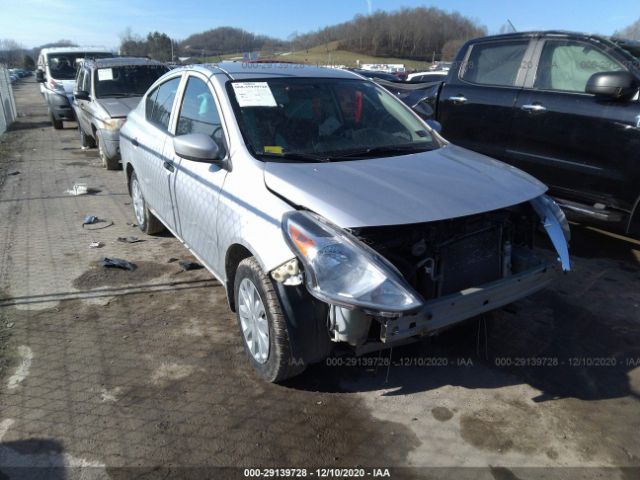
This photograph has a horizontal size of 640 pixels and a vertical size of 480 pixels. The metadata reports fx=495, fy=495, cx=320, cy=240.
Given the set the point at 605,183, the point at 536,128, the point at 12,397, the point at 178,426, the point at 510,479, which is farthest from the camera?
the point at 536,128

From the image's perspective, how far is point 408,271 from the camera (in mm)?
2744

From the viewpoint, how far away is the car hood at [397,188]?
2527mm

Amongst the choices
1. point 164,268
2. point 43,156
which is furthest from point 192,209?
point 43,156

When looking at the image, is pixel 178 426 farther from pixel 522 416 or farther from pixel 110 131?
pixel 110 131

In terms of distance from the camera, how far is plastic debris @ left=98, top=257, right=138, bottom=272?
15.6 ft

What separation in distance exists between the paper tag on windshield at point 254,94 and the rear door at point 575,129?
9.72 ft

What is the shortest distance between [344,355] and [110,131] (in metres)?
7.38

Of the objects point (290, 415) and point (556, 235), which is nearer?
point (290, 415)

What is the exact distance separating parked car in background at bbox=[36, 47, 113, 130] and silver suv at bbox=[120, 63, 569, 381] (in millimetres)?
12127

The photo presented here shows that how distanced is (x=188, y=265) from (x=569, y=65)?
4278 millimetres

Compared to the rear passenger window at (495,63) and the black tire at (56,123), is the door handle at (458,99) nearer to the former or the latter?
the rear passenger window at (495,63)

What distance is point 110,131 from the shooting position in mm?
8570

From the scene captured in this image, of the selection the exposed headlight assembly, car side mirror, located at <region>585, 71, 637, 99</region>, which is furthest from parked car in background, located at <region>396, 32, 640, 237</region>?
the exposed headlight assembly

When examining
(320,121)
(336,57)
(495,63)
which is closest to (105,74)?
(495,63)
